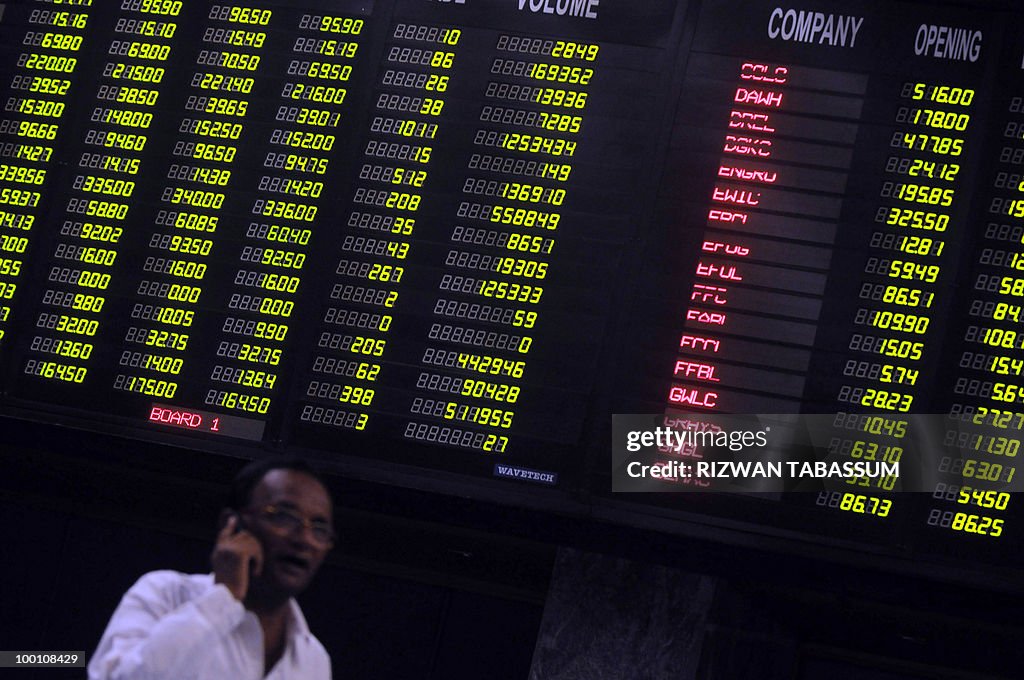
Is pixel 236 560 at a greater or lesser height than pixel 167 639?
greater

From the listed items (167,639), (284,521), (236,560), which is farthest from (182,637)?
(284,521)

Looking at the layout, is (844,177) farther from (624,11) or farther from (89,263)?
(89,263)

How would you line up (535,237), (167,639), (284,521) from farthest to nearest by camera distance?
1. (535,237)
2. (284,521)
3. (167,639)

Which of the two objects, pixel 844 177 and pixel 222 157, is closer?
pixel 844 177

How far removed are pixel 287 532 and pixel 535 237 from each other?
167 inches

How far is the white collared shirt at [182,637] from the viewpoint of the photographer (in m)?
2.41

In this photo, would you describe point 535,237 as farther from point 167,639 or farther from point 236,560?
point 167,639

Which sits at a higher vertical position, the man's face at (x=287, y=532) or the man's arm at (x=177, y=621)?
the man's face at (x=287, y=532)

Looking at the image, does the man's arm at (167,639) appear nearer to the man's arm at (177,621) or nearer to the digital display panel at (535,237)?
the man's arm at (177,621)

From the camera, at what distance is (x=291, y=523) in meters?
2.51

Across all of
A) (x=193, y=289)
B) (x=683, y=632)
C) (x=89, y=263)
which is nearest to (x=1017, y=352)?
(x=683, y=632)

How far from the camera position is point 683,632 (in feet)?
21.8

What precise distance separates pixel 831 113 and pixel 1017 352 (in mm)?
1346

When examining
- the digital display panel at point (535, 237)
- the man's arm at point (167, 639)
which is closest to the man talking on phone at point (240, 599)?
the man's arm at point (167, 639)
